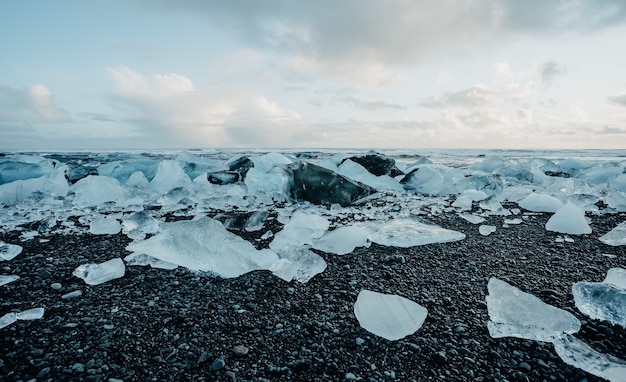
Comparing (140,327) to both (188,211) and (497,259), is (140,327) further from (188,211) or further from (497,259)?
(188,211)

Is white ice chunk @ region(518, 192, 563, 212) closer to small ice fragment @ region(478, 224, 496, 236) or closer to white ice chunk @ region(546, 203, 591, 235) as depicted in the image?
white ice chunk @ region(546, 203, 591, 235)

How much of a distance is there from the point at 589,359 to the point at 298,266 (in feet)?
3.85

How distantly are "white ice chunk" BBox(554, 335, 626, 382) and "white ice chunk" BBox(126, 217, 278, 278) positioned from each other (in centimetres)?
124

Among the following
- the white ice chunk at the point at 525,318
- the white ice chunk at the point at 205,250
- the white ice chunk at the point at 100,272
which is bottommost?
the white ice chunk at the point at 525,318

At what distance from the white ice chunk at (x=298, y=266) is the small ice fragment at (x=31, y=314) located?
3.08 feet

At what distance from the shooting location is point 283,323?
1.24m

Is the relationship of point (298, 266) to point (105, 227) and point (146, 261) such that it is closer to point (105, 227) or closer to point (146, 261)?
point (146, 261)

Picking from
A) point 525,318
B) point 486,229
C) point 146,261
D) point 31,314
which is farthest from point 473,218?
point 31,314

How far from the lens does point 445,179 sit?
15.9 ft

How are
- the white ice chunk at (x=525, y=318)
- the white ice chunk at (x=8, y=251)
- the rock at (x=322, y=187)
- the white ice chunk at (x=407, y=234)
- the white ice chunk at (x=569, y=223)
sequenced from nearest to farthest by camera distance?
1. the white ice chunk at (x=525, y=318)
2. the white ice chunk at (x=8, y=251)
3. the white ice chunk at (x=407, y=234)
4. the white ice chunk at (x=569, y=223)
5. the rock at (x=322, y=187)

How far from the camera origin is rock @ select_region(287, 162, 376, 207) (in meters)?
3.55

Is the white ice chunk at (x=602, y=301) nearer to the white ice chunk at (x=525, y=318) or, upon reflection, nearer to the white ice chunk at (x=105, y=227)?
the white ice chunk at (x=525, y=318)

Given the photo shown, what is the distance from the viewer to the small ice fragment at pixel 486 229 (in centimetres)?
245

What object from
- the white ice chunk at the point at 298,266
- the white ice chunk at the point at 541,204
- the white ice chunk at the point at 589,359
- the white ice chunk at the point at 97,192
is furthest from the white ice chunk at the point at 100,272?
the white ice chunk at the point at 541,204
